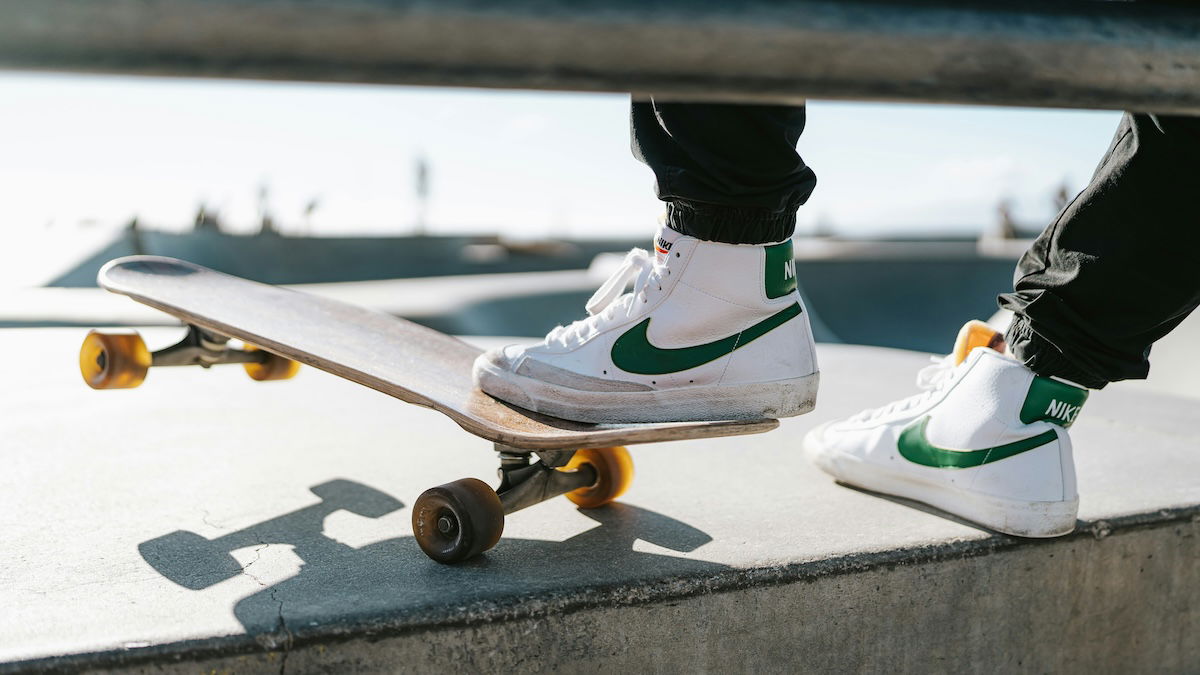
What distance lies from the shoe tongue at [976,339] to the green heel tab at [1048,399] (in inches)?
6.7

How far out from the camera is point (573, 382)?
1.51 meters

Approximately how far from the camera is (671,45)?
19.6 inches

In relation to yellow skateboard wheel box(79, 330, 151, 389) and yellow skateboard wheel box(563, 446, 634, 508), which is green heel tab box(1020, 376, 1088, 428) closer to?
yellow skateboard wheel box(563, 446, 634, 508)

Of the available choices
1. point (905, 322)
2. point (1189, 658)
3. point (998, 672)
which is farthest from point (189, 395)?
point (905, 322)

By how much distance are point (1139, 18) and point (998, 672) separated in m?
1.25

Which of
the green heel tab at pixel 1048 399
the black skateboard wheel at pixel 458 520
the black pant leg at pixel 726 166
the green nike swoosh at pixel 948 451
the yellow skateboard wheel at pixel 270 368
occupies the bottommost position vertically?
the black skateboard wheel at pixel 458 520

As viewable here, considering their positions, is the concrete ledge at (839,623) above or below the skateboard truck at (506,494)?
below

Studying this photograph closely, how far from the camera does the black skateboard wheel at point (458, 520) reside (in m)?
1.29

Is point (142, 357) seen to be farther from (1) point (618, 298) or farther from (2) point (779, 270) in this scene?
(2) point (779, 270)

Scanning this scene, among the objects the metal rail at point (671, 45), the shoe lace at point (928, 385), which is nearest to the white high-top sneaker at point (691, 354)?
the shoe lace at point (928, 385)

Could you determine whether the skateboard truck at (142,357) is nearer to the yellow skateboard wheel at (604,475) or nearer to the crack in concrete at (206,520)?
the crack in concrete at (206,520)

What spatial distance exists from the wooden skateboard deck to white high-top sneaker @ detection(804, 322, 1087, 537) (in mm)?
393

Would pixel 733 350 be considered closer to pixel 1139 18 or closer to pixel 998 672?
pixel 998 672

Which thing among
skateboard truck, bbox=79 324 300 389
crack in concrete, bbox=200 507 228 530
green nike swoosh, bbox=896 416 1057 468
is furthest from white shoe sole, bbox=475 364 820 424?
skateboard truck, bbox=79 324 300 389
